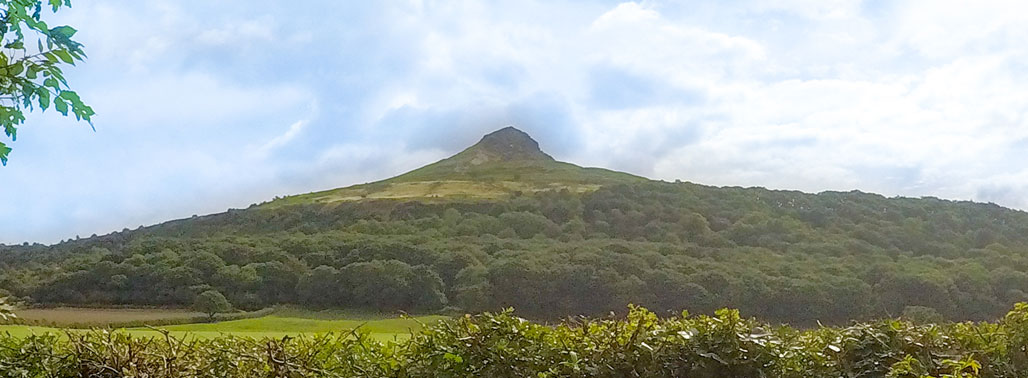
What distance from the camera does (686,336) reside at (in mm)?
3307

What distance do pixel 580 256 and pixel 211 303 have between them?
1369 cm

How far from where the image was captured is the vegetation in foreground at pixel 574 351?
3287mm

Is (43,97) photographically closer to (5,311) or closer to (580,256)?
(5,311)

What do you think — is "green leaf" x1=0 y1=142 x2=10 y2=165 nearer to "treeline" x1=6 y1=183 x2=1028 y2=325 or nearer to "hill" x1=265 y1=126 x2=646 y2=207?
"treeline" x1=6 y1=183 x2=1028 y2=325

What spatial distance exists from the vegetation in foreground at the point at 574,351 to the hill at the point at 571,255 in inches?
517

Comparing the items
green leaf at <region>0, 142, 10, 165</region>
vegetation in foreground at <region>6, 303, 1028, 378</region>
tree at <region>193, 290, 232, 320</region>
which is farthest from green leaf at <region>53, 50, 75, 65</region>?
tree at <region>193, 290, 232, 320</region>

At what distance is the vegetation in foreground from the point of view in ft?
10.8

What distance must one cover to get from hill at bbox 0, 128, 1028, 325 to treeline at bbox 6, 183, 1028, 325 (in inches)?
3.9

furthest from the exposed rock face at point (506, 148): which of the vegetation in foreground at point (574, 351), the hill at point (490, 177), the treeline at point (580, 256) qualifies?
the vegetation in foreground at point (574, 351)

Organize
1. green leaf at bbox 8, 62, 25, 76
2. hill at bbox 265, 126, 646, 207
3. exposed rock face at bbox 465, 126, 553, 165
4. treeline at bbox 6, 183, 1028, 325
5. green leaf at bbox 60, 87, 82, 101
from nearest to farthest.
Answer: green leaf at bbox 60, 87, 82, 101
green leaf at bbox 8, 62, 25, 76
treeline at bbox 6, 183, 1028, 325
hill at bbox 265, 126, 646, 207
exposed rock face at bbox 465, 126, 553, 165

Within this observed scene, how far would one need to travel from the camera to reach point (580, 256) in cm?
3145

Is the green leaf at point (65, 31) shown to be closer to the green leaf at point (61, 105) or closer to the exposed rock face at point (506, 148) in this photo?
the green leaf at point (61, 105)

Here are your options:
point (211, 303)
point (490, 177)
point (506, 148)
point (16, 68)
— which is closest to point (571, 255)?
point (211, 303)

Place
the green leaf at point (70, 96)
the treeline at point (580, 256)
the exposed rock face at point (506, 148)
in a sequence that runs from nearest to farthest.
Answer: the green leaf at point (70, 96) < the treeline at point (580, 256) < the exposed rock face at point (506, 148)
